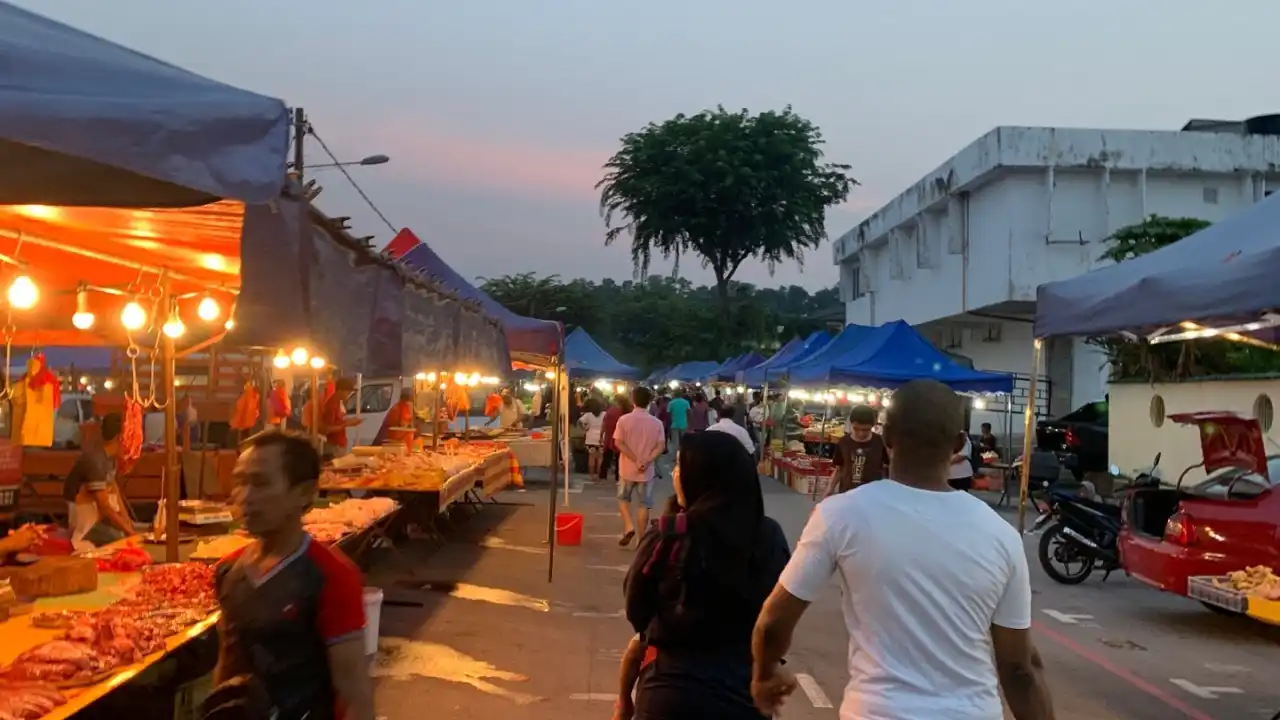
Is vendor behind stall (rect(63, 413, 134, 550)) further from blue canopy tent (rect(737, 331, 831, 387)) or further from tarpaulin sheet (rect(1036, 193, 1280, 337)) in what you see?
blue canopy tent (rect(737, 331, 831, 387))

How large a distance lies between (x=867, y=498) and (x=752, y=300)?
51.6 m

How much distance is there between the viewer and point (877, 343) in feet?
61.4

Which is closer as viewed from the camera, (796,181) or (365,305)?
(365,305)

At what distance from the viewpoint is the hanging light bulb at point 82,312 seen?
268 inches

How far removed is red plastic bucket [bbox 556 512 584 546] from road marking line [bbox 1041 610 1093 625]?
582 cm

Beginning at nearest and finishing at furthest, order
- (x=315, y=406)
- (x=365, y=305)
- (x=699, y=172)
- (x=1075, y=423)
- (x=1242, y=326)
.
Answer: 1. (x=365, y=305)
2. (x=1242, y=326)
3. (x=315, y=406)
4. (x=1075, y=423)
5. (x=699, y=172)

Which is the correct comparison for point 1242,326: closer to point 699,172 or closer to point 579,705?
point 579,705

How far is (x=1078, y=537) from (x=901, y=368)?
21.2 ft

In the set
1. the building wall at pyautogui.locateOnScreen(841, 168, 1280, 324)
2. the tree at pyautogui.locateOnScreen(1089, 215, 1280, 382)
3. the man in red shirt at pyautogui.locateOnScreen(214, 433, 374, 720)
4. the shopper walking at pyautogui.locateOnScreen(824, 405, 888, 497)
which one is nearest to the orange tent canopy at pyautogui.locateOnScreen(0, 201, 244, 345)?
the man in red shirt at pyautogui.locateOnScreen(214, 433, 374, 720)

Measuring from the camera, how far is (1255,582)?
7781mm

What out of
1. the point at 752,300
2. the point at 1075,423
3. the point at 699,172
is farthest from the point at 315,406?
the point at 752,300

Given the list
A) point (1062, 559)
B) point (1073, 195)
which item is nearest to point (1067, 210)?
point (1073, 195)

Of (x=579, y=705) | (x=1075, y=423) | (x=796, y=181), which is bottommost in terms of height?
(x=579, y=705)

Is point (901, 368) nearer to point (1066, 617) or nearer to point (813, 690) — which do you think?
point (1066, 617)
